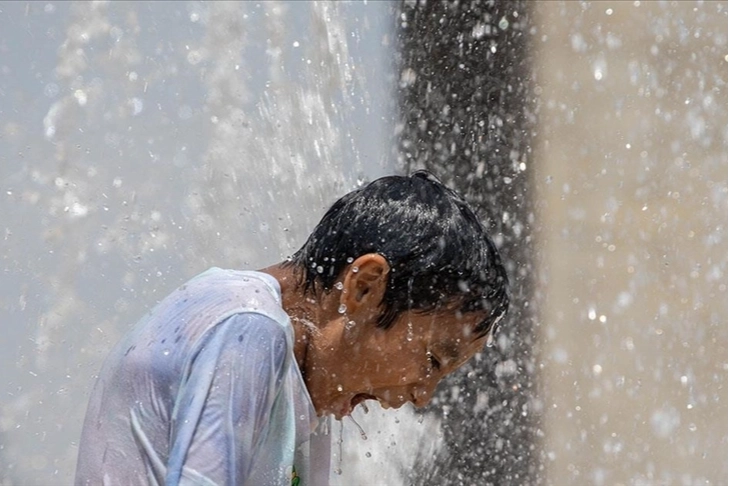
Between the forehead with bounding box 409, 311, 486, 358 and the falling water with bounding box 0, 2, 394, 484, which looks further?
the falling water with bounding box 0, 2, 394, 484

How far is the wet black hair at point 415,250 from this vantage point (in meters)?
1.74

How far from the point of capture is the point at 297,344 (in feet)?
5.79

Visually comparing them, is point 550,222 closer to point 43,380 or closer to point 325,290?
point 43,380

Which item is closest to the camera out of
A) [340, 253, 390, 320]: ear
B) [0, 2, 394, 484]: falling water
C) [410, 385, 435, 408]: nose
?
[340, 253, 390, 320]: ear

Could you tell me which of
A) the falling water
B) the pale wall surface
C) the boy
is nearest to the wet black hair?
the boy

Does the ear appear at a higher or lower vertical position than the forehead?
higher

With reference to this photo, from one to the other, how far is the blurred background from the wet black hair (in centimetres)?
111

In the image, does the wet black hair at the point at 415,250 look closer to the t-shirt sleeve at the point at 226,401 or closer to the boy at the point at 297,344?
the boy at the point at 297,344

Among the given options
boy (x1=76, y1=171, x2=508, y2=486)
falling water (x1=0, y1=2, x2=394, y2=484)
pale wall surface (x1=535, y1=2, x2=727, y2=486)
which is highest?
boy (x1=76, y1=171, x2=508, y2=486)

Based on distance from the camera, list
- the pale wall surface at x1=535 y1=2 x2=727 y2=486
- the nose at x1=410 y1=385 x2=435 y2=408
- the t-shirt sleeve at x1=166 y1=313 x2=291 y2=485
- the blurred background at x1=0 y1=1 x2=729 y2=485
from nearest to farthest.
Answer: the t-shirt sleeve at x1=166 y1=313 x2=291 y2=485 < the nose at x1=410 y1=385 x2=435 y2=408 < the blurred background at x1=0 y1=1 x2=729 y2=485 < the pale wall surface at x1=535 y1=2 x2=727 y2=486

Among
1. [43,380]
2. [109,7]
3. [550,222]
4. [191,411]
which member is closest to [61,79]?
[109,7]

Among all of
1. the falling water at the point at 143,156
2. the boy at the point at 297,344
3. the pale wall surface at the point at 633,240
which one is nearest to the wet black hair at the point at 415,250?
the boy at the point at 297,344

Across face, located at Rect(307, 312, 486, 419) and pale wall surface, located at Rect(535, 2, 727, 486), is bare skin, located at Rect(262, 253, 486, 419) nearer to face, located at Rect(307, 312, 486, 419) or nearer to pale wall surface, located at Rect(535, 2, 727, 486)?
face, located at Rect(307, 312, 486, 419)

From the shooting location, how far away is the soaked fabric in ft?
5.14
